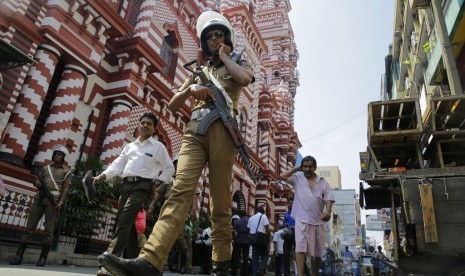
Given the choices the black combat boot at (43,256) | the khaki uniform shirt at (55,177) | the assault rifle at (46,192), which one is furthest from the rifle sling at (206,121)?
the black combat boot at (43,256)

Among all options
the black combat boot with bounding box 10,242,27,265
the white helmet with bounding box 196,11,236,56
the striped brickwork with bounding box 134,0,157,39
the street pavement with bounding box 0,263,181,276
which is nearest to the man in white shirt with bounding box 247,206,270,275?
the street pavement with bounding box 0,263,181,276

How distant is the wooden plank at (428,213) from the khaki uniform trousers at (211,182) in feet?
8.35

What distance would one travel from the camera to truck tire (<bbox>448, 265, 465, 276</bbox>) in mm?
3811

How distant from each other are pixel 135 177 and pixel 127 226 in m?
0.61

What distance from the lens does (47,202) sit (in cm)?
609

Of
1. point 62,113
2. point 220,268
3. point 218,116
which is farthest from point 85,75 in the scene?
point 220,268

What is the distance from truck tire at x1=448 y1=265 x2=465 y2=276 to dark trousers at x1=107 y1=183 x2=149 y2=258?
372 cm

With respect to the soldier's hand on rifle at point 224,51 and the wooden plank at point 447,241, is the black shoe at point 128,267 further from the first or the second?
the wooden plank at point 447,241

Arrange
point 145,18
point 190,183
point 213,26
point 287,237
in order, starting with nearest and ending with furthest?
1. point 190,183
2. point 213,26
3. point 287,237
4. point 145,18

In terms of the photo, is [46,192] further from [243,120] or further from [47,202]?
[243,120]

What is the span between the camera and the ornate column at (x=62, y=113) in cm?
871

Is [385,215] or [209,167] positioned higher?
[385,215]

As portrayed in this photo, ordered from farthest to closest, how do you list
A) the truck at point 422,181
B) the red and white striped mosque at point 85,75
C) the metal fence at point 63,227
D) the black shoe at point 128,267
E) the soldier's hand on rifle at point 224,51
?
1. the red and white striped mosque at point 85,75
2. the metal fence at point 63,227
3. the truck at point 422,181
4. the soldier's hand on rifle at point 224,51
5. the black shoe at point 128,267

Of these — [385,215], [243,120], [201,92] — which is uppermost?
[243,120]
